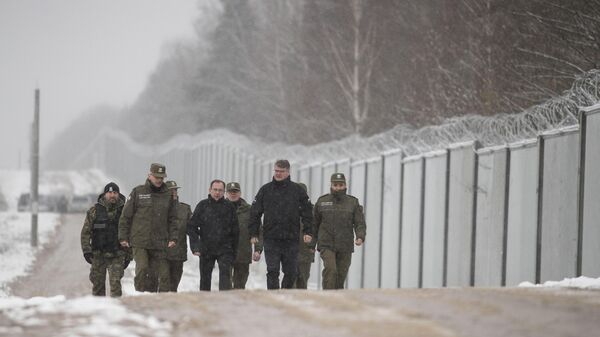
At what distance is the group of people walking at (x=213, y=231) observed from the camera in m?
15.2

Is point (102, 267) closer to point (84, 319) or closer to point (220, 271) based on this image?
point (220, 271)

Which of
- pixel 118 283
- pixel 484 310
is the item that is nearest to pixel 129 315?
pixel 484 310

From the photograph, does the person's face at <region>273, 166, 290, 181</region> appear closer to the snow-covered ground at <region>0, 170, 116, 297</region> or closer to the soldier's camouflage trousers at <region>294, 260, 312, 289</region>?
the soldier's camouflage trousers at <region>294, 260, 312, 289</region>

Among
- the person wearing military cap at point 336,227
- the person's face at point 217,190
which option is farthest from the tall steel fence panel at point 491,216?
the person's face at point 217,190

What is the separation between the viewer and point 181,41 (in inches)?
3430

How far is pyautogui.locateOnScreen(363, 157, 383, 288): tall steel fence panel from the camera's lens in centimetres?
2380

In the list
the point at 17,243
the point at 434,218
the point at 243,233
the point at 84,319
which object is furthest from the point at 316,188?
the point at 84,319

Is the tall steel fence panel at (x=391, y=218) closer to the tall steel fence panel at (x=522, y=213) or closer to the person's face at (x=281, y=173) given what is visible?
the tall steel fence panel at (x=522, y=213)

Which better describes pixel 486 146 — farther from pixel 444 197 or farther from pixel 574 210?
pixel 574 210

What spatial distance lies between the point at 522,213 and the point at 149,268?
479cm

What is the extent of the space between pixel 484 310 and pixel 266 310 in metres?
1.70

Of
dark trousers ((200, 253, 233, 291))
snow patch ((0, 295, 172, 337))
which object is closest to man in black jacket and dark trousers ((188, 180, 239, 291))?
dark trousers ((200, 253, 233, 291))

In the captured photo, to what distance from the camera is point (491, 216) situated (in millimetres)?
17422

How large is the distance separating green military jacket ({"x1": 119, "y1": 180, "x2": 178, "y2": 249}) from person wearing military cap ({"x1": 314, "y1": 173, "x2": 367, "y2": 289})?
1863 mm
